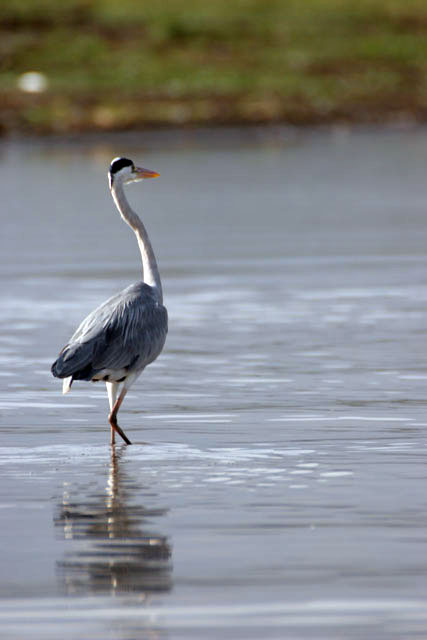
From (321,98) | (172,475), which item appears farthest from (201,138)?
(172,475)

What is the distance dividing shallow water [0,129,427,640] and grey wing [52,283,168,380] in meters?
0.47

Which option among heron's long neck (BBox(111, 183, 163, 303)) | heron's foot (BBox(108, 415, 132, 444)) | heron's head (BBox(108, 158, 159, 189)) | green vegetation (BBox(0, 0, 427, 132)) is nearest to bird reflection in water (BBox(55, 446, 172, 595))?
heron's foot (BBox(108, 415, 132, 444))

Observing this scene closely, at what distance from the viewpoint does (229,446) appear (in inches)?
355

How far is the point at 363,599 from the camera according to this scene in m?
6.14

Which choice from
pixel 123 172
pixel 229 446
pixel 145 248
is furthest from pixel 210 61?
pixel 229 446

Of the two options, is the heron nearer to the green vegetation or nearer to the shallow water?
the shallow water

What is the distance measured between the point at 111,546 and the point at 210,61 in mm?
56989

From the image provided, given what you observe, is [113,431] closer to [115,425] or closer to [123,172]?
[115,425]

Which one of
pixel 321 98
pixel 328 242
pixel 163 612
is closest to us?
pixel 163 612

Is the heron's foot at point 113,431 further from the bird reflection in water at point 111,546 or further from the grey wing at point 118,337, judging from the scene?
the bird reflection in water at point 111,546

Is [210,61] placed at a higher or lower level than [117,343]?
higher

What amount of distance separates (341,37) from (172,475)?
59.6m

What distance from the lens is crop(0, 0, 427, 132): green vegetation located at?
49.0 meters

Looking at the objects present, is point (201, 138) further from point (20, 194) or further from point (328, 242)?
point (328, 242)
